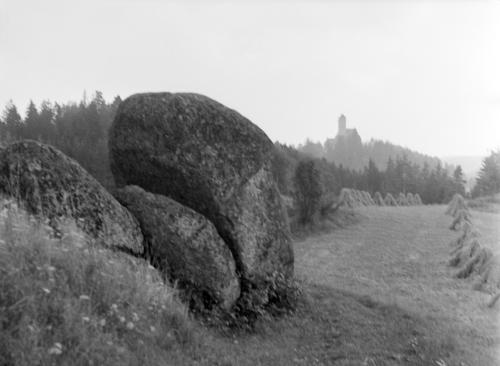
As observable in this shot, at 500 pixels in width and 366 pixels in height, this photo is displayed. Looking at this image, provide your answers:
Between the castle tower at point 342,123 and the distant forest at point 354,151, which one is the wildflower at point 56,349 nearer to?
the distant forest at point 354,151

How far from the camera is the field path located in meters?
9.35

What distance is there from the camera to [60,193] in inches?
258

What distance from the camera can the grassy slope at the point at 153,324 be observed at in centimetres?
401

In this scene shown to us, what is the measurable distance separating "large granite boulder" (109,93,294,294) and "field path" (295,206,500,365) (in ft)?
13.3

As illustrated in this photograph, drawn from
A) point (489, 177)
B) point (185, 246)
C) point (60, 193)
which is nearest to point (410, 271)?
point (185, 246)

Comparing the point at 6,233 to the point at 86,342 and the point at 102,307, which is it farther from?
the point at 86,342

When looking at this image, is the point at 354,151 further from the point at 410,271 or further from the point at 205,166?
the point at 205,166

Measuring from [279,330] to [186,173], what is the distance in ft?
12.0

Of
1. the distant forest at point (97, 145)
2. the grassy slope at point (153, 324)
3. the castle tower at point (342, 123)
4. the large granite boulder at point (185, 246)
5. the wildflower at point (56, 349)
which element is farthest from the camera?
the castle tower at point (342, 123)

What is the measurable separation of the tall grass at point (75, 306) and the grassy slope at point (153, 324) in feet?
0.04

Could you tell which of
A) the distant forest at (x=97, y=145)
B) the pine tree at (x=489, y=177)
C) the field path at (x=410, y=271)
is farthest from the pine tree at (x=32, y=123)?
the pine tree at (x=489, y=177)

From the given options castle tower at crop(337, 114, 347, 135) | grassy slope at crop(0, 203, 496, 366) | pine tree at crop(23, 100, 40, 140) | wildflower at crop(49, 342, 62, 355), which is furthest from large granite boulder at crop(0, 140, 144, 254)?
castle tower at crop(337, 114, 347, 135)

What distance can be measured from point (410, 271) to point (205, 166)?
38.5 feet

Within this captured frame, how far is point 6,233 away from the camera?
496 cm
